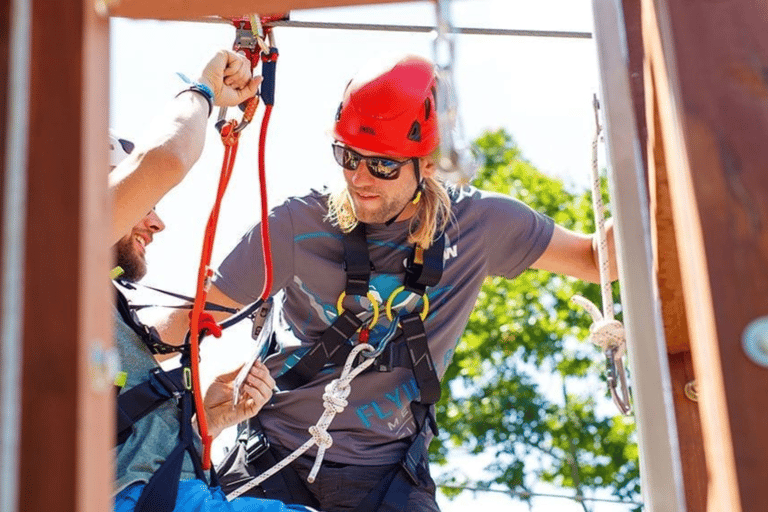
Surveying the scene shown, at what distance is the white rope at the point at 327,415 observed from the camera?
355 centimetres

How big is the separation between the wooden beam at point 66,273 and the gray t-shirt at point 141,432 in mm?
1450

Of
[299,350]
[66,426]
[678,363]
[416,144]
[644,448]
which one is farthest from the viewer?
[416,144]

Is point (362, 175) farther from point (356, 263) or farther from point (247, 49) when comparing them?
point (247, 49)

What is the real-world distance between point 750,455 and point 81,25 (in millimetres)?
941

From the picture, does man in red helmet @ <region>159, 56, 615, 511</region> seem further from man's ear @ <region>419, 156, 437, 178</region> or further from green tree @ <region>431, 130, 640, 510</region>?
green tree @ <region>431, 130, 640, 510</region>

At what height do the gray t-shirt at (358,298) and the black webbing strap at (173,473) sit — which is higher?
the gray t-shirt at (358,298)

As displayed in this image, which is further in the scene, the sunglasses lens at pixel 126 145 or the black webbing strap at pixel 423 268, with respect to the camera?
the black webbing strap at pixel 423 268

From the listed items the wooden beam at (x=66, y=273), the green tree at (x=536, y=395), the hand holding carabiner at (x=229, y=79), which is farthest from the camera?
the green tree at (x=536, y=395)

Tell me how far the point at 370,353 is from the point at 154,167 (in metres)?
1.15

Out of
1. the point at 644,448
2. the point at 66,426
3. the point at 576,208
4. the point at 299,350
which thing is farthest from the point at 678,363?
the point at 576,208

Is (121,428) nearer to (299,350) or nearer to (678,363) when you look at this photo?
(299,350)

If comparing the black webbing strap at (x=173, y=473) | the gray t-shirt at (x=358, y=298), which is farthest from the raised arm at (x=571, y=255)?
the black webbing strap at (x=173, y=473)

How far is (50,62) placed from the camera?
1.39m

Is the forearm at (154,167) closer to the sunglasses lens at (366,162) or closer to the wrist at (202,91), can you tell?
the wrist at (202,91)
